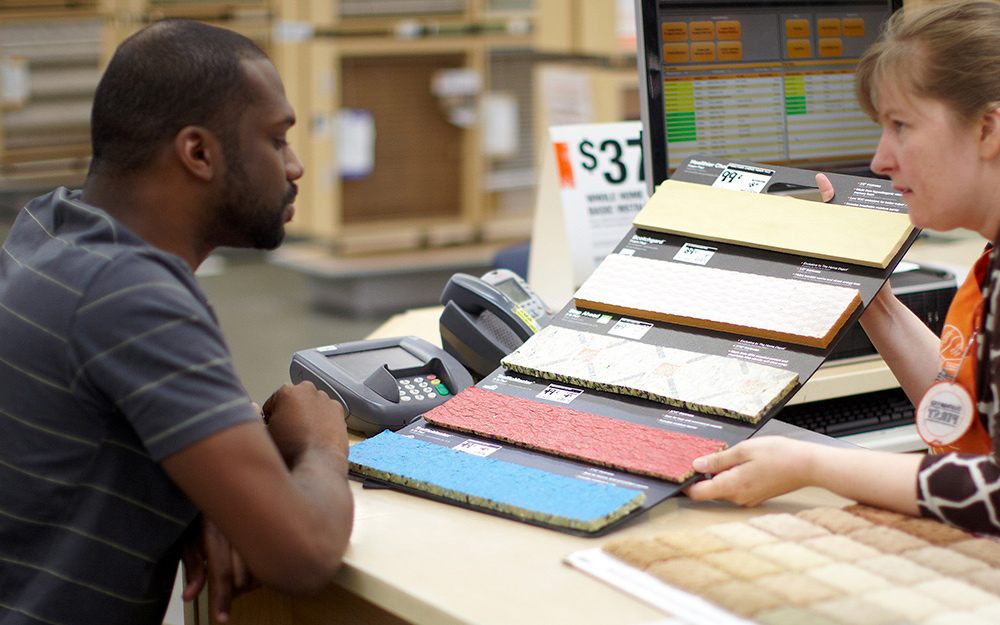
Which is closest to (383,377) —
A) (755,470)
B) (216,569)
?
(216,569)

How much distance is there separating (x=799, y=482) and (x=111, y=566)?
73cm

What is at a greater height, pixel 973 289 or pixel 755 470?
pixel 973 289

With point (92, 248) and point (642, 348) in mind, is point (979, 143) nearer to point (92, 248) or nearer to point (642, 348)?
point (642, 348)

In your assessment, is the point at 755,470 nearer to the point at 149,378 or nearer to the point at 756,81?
the point at 149,378

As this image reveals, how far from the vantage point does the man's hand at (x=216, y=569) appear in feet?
3.47

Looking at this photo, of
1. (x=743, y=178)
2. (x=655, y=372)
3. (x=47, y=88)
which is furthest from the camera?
(x=47, y=88)

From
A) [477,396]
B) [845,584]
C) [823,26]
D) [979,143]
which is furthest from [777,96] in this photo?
[845,584]

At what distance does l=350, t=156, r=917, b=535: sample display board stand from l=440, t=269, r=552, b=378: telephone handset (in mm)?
131

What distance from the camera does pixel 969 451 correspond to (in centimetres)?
116

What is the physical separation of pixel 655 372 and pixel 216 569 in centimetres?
59

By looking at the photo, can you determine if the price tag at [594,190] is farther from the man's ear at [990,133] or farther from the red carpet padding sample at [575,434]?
the man's ear at [990,133]

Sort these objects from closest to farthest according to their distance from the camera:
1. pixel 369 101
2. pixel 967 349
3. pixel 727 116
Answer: pixel 967 349
pixel 727 116
pixel 369 101

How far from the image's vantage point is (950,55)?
1.12 meters

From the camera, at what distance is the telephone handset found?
5.23 feet
